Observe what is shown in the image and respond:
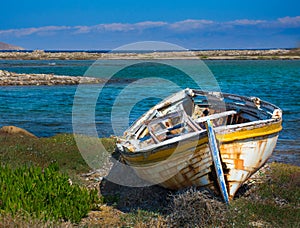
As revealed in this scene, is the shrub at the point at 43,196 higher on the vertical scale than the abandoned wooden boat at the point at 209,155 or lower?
lower

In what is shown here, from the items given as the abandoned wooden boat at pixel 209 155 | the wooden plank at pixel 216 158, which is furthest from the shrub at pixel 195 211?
the abandoned wooden boat at pixel 209 155

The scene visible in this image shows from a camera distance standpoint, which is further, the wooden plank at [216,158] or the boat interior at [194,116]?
the boat interior at [194,116]

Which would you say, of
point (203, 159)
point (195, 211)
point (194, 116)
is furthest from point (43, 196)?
point (194, 116)

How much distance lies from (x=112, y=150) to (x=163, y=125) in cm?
260

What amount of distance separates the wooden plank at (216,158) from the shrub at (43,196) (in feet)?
9.41

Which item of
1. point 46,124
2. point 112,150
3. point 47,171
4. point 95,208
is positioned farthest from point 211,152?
point 46,124

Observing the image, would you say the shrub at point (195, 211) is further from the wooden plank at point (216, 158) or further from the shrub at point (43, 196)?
the shrub at point (43, 196)

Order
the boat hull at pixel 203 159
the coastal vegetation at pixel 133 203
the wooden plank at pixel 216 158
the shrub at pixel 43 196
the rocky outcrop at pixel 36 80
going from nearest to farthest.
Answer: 1. the shrub at pixel 43 196
2. the coastal vegetation at pixel 133 203
3. the wooden plank at pixel 216 158
4. the boat hull at pixel 203 159
5. the rocky outcrop at pixel 36 80

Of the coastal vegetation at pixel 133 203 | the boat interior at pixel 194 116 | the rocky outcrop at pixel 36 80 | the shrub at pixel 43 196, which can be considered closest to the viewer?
the shrub at pixel 43 196

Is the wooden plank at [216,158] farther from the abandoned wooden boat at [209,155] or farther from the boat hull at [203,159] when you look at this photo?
the boat hull at [203,159]

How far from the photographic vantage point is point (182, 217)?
872cm

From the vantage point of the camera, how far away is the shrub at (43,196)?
27.9 feet

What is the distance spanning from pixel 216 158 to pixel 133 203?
2.55m

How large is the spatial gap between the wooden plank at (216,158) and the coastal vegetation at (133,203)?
0.26m
